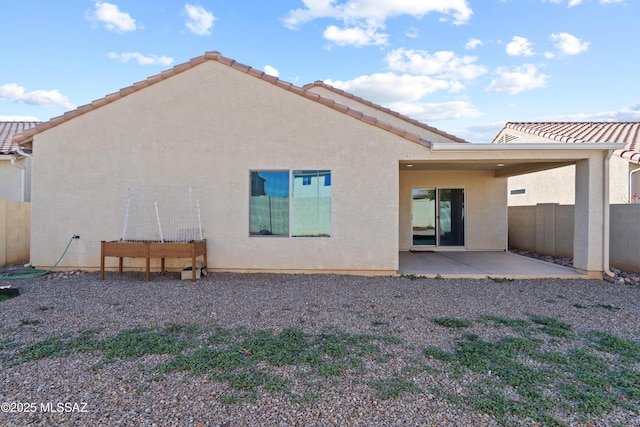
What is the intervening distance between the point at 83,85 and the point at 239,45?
585 centimetres

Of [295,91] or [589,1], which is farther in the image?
[589,1]

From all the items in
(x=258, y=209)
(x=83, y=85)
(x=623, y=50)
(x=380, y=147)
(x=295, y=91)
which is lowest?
(x=258, y=209)

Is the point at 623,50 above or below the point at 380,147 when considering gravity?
above

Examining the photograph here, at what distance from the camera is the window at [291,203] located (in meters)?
8.29

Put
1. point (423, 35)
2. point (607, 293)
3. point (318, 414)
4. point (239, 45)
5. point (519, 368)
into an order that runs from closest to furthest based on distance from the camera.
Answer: point (318, 414)
point (519, 368)
point (607, 293)
point (239, 45)
point (423, 35)

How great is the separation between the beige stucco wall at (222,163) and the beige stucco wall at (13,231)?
1.82 metres

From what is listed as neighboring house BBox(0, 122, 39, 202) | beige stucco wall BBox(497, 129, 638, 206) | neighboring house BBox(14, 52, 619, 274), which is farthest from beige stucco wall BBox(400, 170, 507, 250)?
neighboring house BBox(0, 122, 39, 202)

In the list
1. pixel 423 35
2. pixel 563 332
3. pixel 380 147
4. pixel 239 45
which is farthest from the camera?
pixel 423 35

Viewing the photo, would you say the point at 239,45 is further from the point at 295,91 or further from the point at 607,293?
the point at 607,293

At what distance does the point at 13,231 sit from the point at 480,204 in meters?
14.0

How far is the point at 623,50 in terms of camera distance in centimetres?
1273

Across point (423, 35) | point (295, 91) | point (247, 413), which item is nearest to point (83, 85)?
point (295, 91)

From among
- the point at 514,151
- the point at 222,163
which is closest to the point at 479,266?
the point at 514,151

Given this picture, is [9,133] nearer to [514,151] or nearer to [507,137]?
[514,151]
